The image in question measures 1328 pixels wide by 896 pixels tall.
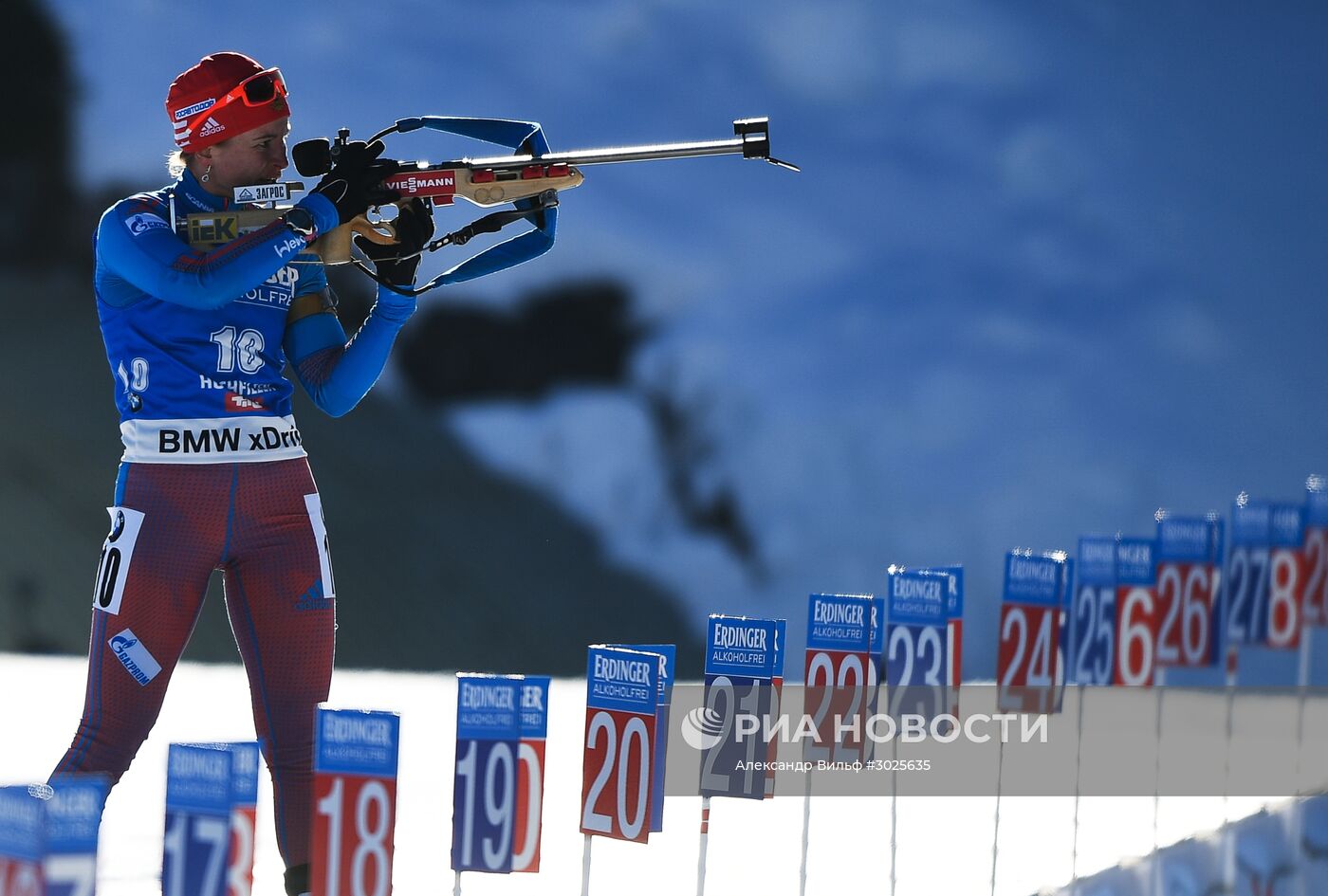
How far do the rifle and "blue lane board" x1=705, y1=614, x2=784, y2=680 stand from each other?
620 millimetres

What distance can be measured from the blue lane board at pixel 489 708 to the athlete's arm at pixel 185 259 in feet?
1.85

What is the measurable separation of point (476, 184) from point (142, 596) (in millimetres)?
730

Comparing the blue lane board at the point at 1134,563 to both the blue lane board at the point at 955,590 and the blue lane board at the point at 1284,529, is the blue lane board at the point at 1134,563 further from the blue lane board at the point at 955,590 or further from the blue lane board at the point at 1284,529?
the blue lane board at the point at 1284,529

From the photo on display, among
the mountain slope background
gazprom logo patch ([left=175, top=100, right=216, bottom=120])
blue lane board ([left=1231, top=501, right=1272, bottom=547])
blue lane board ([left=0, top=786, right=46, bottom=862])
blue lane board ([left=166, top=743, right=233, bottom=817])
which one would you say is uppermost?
the mountain slope background

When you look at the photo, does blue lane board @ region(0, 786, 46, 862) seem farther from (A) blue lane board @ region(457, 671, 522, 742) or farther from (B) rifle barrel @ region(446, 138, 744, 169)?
(B) rifle barrel @ region(446, 138, 744, 169)

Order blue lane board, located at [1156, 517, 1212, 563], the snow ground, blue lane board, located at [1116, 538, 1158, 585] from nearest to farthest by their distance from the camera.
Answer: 1. the snow ground
2. blue lane board, located at [1116, 538, 1158, 585]
3. blue lane board, located at [1156, 517, 1212, 563]

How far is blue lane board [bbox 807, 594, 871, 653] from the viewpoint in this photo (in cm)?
259

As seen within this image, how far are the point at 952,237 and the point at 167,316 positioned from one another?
6.58 m

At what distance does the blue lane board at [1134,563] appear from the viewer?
312 centimetres

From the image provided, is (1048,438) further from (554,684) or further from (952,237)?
(554,684)

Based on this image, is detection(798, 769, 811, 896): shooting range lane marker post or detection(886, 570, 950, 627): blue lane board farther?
detection(886, 570, 950, 627): blue lane board

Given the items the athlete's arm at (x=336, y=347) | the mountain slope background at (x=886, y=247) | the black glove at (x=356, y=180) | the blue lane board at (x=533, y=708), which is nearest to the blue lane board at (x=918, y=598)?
the blue lane board at (x=533, y=708)

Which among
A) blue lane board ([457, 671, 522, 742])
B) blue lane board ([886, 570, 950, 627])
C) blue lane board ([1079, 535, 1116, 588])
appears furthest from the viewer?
blue lane board ([1079, 535, 1116, 588])

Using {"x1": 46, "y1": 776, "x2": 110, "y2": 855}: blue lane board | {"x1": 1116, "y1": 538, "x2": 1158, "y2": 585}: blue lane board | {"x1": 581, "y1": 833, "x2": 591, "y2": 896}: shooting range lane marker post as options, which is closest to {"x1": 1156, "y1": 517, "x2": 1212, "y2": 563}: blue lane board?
{"x1": 1116, "y1": 538, "x2": 1158, "y2": 585}: blue lane board
